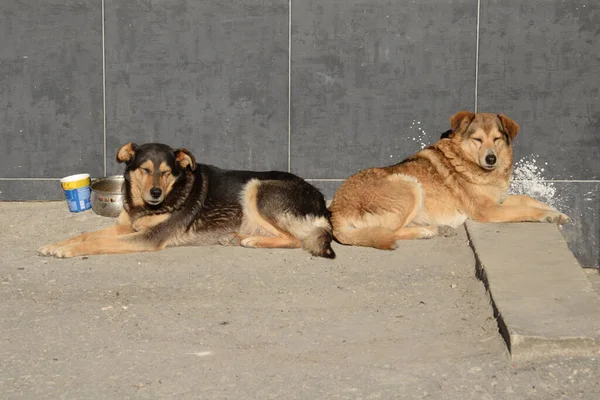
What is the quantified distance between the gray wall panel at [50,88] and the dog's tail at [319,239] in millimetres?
2561

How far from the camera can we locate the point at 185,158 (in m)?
7.63

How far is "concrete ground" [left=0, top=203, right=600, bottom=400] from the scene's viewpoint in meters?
4.88

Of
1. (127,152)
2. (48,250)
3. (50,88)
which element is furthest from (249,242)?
(50,88)

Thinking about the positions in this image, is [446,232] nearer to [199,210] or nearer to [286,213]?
[286,213]

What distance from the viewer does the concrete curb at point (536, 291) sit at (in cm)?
514

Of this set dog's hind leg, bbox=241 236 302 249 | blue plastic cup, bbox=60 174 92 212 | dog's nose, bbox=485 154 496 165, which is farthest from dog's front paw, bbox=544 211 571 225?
blue plastic cup, bbox=60 174 92 212

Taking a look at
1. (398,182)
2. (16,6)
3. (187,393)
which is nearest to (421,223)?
(398,182)

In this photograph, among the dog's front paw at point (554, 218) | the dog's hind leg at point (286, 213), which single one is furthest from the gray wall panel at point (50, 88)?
the dog's front paw at point (554, 218)

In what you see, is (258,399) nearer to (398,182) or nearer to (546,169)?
(398,182)

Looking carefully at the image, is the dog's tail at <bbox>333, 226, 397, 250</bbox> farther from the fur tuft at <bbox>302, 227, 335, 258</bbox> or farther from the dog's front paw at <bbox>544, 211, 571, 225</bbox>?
the dog's front paw at <bbox>544, 211, 571, 225</bbox>

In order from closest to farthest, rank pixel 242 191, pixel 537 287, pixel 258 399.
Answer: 1. pixel 258 399
2. pixel 537 287
3. pixel 242 191

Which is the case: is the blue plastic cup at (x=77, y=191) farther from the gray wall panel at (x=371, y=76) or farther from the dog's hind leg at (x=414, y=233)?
the dog's hind leg at (x=414, y=233)

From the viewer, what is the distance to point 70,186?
8492 mm

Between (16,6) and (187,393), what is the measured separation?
17.2 feet
